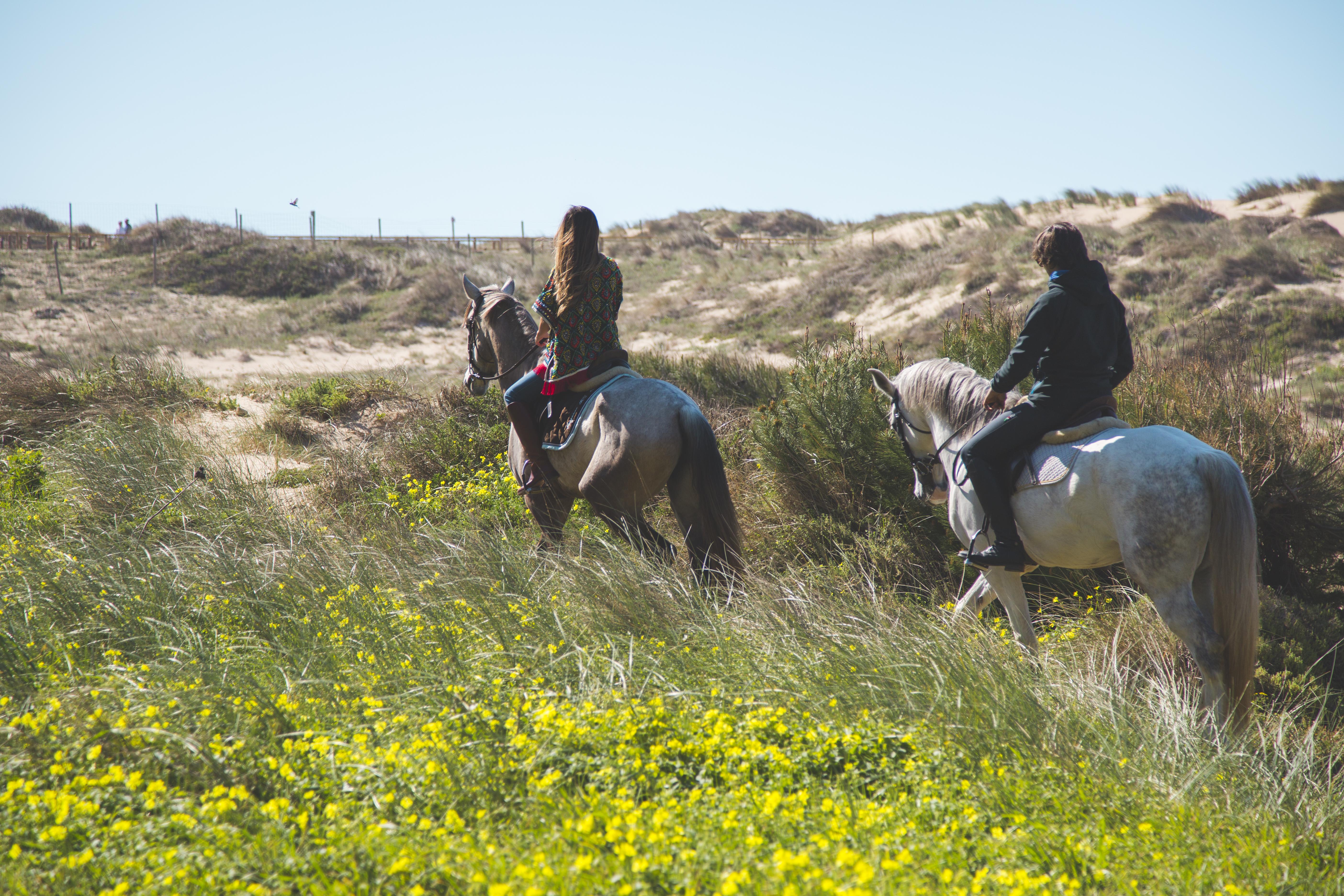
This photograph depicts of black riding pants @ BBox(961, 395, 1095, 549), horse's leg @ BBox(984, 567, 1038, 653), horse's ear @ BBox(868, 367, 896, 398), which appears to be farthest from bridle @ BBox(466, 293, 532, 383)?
horse's leg @ BBox(984, 567, 1038, 653)

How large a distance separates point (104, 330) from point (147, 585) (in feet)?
74.8

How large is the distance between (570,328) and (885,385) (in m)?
2.07

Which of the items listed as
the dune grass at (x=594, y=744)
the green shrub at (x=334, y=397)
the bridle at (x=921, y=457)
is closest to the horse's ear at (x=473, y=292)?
the dune grass at (x=594, y=744)

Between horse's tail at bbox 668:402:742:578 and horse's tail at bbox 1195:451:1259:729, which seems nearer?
horse's tail at bbox 1195:451:1259:729

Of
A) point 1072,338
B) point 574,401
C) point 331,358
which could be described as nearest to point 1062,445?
point 1072,338

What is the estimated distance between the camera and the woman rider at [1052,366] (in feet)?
13.0

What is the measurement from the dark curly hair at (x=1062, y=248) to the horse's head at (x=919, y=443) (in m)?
1.18

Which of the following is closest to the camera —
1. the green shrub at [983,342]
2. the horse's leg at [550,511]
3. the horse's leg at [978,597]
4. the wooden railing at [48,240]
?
the horse's leg at [978,597]

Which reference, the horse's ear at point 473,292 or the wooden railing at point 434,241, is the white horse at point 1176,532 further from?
the wooden railing at point 434,241

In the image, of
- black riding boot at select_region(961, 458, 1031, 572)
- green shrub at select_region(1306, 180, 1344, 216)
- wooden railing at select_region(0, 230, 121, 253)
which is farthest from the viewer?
wooden railing at select_region(0, 230, 121, 253)

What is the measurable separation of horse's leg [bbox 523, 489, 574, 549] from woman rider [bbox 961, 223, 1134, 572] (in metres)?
2.70

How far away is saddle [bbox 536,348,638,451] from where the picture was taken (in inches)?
202

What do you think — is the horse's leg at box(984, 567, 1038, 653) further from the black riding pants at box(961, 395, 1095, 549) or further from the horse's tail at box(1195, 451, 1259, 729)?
the horse's tail at box(1195, 451, 1259, 729)

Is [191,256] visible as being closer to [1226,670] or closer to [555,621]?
[555,621]
